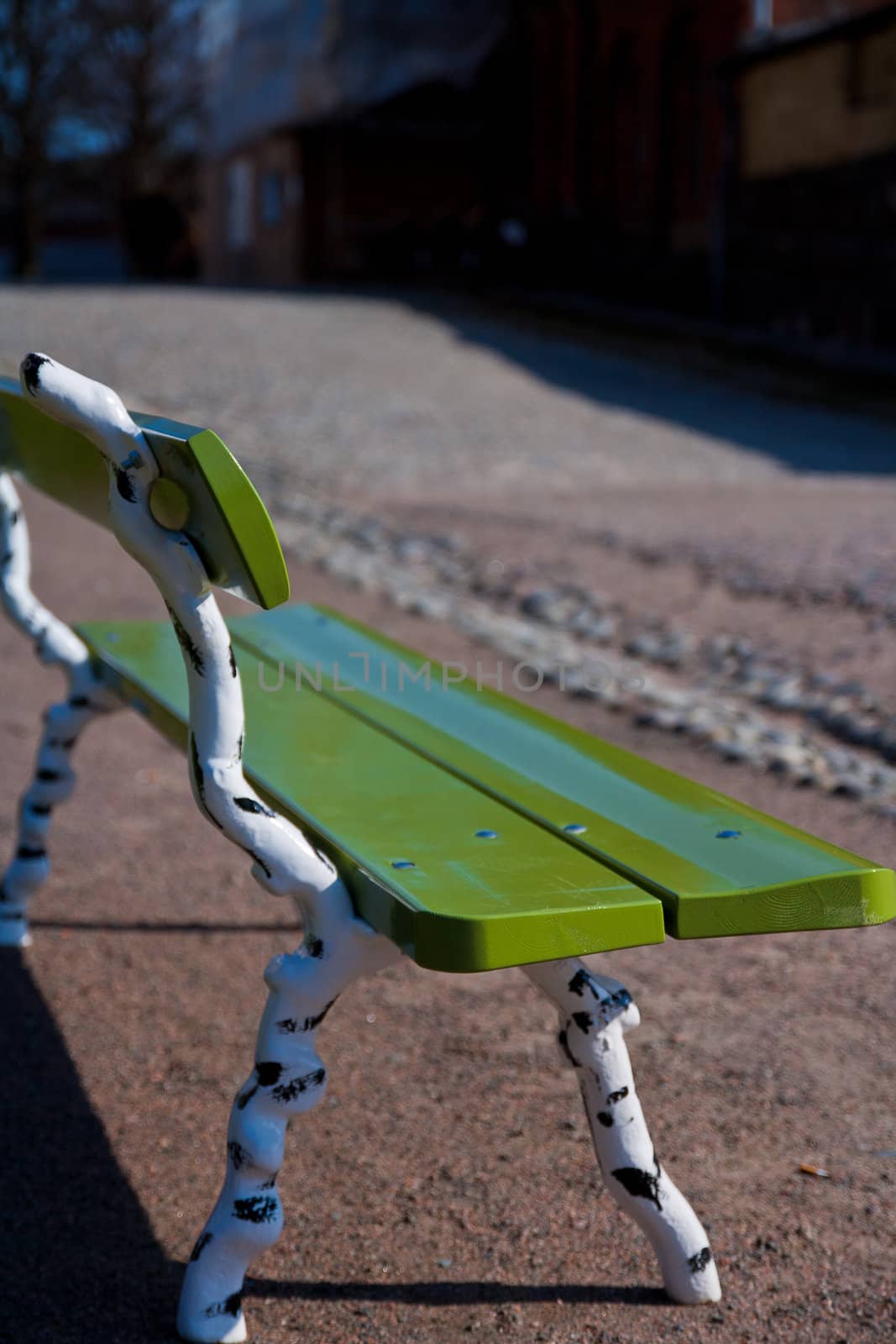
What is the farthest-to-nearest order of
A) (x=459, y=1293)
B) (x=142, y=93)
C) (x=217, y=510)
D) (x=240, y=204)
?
(x=142, y=93) → (x=240, y=204) → (x=459, y=1293) → (x=217, y=510)

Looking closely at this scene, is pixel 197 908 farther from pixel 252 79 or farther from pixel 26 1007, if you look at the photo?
pixel 252 79

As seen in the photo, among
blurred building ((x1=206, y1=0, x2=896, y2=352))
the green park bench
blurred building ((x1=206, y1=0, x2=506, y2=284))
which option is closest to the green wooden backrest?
the green park bench

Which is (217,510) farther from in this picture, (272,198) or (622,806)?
(272,198)

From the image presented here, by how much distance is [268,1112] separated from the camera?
7.13 ft

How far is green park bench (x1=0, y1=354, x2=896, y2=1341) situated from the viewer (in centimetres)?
193

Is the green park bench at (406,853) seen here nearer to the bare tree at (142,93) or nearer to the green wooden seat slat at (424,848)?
the green wooden seat slat at (424,848)

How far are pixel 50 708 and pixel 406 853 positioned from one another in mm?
1499

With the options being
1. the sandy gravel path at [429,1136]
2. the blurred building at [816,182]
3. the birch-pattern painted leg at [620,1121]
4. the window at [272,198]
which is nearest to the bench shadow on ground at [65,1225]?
the sandy gravel path at [429,1136]

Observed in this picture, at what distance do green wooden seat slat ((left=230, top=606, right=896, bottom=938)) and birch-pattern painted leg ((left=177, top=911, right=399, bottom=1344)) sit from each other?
0.38 m

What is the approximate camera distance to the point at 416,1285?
7.93ft

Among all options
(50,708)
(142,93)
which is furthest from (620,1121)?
(142,93)

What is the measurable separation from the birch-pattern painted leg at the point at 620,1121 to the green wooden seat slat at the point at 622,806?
21cm

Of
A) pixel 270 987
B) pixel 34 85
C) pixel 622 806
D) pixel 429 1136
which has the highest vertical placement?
pixel 34 85

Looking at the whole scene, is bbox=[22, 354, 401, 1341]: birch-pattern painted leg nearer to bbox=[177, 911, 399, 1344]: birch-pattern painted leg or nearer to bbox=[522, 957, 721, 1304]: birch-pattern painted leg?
bbox=[177, 911, 399, 1344]: birch-pattern painted leg
